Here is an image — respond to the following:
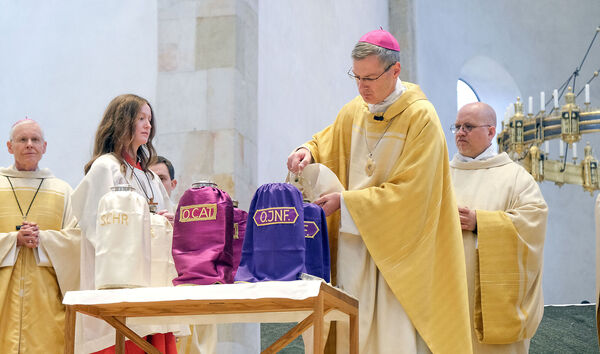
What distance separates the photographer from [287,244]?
3.20m

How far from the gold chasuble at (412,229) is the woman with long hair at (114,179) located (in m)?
0.96

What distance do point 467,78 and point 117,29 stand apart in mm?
9001

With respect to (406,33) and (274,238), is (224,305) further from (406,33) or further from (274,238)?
(406,33)

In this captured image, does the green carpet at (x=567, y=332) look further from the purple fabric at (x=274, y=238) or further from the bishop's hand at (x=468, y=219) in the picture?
the purple fabric at (x=274, y=238)

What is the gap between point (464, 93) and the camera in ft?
50.1

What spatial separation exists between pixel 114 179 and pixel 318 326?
149 cm

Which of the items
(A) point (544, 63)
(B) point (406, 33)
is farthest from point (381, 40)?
(A) point (544, 63)

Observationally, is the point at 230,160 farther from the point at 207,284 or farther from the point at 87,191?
the point at 207,284

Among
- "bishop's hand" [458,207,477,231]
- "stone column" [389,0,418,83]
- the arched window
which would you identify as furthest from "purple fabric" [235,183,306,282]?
the arched window

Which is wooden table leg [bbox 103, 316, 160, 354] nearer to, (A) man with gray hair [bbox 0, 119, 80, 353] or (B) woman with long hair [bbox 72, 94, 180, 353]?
(B) woman with long hair [bbox 72, 94, 180, 353]

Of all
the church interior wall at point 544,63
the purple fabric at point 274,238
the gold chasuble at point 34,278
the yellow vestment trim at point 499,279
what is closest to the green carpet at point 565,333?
the yellow vestment trim at point 499,279

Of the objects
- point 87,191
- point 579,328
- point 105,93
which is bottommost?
point 579,328

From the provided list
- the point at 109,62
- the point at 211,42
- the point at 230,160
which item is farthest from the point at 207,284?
the point at 109,62

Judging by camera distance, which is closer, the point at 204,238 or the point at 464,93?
the point at 204,238
